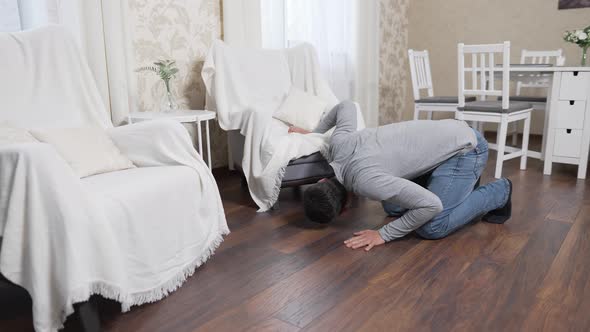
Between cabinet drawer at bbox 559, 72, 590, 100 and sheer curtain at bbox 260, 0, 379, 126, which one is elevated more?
sheer curtain at bbox 260, 0, 379, 126

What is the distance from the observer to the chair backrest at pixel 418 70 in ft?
13.0

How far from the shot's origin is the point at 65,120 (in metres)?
1.86

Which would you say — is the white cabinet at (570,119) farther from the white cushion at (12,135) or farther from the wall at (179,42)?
the white cushion at (12,135)

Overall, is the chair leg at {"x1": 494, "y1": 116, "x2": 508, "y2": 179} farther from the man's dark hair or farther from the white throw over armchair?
the white throw over armchair

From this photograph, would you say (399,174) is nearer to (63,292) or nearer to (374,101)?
(63,292)

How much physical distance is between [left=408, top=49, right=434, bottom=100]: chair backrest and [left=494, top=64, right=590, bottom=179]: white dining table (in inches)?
37.9

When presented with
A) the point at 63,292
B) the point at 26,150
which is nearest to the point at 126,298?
the point at 63,292

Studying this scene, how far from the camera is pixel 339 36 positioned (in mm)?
4113

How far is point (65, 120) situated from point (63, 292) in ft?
3.02

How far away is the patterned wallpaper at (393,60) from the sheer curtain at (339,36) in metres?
0.34

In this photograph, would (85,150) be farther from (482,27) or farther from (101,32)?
(482,27)

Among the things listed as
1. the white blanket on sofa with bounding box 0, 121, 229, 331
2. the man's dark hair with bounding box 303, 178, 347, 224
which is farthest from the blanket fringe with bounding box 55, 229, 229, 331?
the man's dark hair with bounding box 303, 178, 347, 224

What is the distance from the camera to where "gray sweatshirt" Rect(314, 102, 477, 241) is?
5.93 feet

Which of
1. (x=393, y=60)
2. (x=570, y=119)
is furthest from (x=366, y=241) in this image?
(x=393, y=60)
